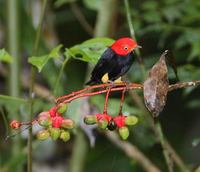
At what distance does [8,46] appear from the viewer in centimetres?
191

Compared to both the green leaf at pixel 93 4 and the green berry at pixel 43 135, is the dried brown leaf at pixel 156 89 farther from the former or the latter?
the green leaf at pixel 93 4

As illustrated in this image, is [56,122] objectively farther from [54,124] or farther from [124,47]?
[124,47]

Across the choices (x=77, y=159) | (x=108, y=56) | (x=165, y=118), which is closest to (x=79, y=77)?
(x=165, y=118)

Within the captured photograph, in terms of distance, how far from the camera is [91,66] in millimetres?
1800

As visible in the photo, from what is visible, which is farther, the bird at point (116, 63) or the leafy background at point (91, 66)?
the leafy background at point (91, 66)

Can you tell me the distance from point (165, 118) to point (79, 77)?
0.57 m

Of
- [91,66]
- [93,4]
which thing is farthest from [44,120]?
[93,4]

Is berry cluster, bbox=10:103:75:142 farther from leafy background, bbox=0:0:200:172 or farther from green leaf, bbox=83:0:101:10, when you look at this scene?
green leaf, bbox=83:0:101:10

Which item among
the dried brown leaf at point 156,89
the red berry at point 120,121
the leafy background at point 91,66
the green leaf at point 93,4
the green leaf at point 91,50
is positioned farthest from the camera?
the green leaf at point 93,4

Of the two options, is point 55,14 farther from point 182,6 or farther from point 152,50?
point 182,6

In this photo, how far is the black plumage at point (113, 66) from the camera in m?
1.03

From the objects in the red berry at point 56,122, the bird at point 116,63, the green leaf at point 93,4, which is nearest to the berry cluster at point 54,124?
the red berry at point 56,122

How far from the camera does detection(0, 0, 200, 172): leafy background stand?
163 centimetres

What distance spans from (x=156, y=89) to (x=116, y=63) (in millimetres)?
167
